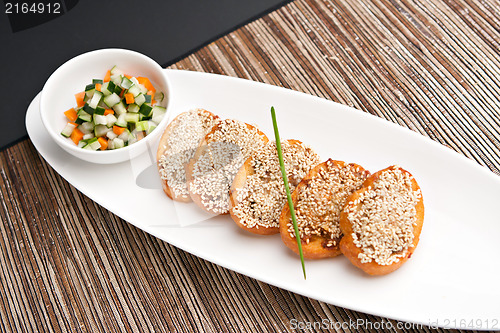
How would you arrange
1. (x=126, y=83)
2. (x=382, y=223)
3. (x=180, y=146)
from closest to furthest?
(x=382, y=223), (x=180, y=146), (x=126, y=83)

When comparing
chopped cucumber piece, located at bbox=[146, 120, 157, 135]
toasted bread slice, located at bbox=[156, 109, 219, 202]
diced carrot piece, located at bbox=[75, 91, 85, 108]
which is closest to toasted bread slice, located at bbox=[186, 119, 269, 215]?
toasted bread slice, located at bbox=[156, 109, 219, 202]

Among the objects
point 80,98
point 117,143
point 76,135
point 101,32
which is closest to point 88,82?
point 80,98

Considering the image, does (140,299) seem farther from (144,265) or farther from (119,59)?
(119,59)

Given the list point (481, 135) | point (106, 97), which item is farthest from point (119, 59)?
point (481, 135)

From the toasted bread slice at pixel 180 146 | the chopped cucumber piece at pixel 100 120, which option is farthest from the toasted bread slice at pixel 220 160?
the chopped cucumber piece at pixel 100 120

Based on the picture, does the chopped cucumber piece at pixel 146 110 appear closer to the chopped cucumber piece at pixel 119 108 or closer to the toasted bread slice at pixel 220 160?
the chopped cucumber piece at pixel 119 108

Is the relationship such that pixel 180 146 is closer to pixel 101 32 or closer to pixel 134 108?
pixel 134 108

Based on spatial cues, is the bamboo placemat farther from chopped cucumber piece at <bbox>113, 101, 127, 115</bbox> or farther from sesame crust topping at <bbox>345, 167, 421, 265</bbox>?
chopped cucumber piece at <bbox>113, 101, 127, 115</bbox>
